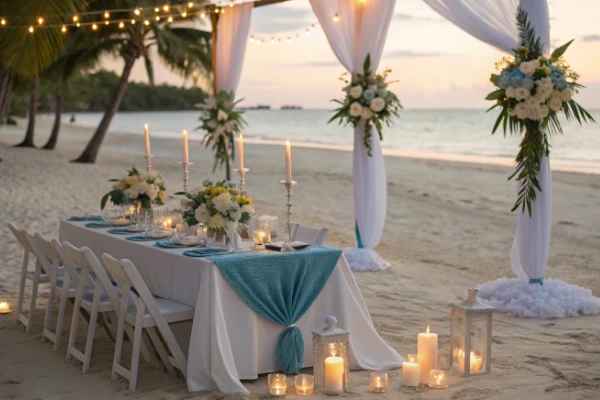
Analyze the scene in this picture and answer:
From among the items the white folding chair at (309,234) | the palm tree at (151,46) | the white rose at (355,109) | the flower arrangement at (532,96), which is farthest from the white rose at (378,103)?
the palm tree at (151,46)

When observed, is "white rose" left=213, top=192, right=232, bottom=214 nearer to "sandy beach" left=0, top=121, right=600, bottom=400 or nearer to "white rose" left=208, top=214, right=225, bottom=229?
"white rose" left=208, top=214, right=225, bottom=229

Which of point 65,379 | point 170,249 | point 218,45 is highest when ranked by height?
point 218,45

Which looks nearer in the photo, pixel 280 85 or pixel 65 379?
pixel 65 379

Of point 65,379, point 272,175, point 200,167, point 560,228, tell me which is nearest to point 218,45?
point 560,228

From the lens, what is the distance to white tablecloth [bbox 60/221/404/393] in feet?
14.0

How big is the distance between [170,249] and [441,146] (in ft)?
97.3

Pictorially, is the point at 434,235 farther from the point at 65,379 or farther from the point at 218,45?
the point at 65,379

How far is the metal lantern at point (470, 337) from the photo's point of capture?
4.50 meters

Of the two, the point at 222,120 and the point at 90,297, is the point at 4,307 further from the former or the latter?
the point at 222,120

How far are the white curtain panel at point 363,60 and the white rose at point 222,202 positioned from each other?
129 inches

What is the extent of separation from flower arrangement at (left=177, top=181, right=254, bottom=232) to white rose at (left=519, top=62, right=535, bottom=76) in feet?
7.66

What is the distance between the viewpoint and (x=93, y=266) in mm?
4480

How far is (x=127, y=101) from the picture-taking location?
65.6 m

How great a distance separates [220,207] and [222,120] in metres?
5.22
